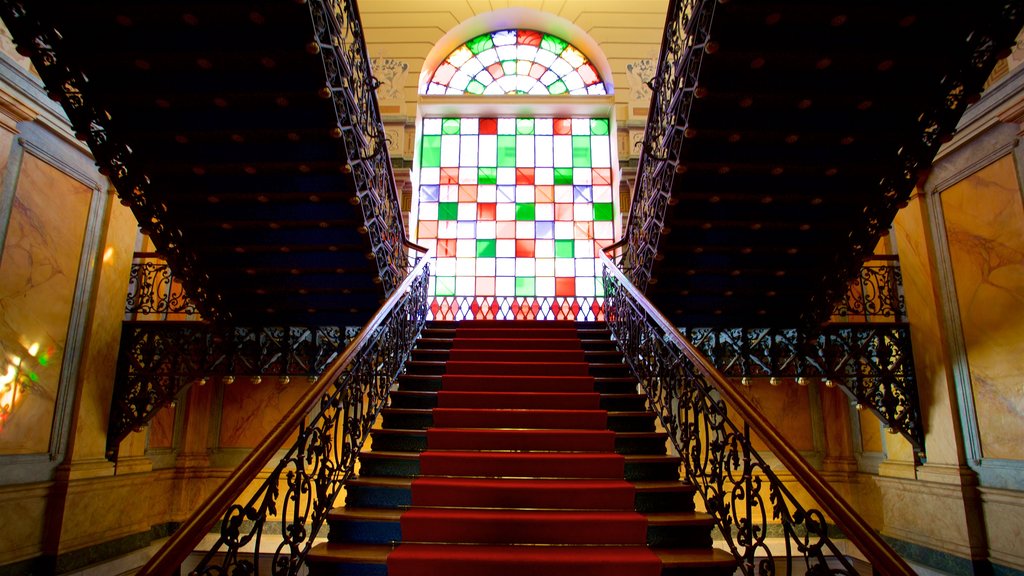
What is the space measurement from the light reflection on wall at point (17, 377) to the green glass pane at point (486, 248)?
Answer: 5644mm

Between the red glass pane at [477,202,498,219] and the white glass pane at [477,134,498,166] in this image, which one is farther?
the white glass pane at [477,134,498,166]

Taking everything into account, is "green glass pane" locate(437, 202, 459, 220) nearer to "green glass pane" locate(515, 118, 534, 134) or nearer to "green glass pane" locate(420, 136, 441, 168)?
"green glass pane" locate(420, 136, 441, 168)

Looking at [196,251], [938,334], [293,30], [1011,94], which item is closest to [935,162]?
[1011,94]

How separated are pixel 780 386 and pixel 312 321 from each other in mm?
5863

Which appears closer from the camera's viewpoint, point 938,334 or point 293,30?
point 293,30

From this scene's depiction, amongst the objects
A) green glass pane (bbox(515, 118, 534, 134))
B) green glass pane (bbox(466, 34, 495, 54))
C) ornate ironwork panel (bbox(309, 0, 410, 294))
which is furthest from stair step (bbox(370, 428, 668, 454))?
green glass pane (bbox(466, 34, 495, 54))

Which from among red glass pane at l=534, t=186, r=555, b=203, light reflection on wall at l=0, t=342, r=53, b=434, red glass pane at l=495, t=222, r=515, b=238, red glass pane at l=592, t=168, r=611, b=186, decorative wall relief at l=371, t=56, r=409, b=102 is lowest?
light reflection on wall at l=0, t=342, r=53, b=434

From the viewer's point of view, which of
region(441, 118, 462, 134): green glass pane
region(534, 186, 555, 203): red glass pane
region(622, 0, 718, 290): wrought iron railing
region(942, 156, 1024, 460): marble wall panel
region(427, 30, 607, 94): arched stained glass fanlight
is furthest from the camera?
region(427, 30, 607, 94): arched stained glass fanlight

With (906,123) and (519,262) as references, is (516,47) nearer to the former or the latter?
(519,262)

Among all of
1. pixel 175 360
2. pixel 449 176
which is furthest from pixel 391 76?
pixel 175 360

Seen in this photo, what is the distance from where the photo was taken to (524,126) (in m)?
9.96

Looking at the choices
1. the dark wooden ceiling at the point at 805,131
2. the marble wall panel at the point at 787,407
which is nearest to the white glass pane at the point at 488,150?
the dark wooden ceiling at the point at 805,131

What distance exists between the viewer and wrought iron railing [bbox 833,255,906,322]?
590 cm

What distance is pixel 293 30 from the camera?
367 centimetres
